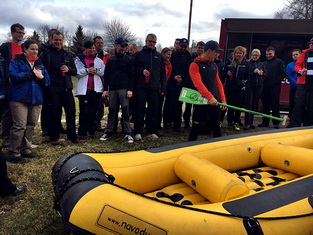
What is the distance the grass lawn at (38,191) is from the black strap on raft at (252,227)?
164cm

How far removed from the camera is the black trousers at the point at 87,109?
A: 5.01 m

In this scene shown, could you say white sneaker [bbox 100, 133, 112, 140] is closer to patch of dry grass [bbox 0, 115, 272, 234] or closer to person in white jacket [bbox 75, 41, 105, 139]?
patch of dry grass [bbox 0, 115, 272, 234]

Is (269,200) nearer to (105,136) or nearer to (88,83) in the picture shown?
(105,136)

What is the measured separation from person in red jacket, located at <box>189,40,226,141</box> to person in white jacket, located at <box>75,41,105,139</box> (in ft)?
6.24

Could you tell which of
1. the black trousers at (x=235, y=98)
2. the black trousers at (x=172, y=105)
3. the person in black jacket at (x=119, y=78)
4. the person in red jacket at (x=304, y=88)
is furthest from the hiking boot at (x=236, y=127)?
the person in black jacket at (x=119, y=78)

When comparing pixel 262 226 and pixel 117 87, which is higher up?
pixel 117 87

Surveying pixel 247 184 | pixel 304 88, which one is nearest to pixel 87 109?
pixel 247 184

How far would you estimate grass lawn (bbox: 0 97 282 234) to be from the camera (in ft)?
8.17

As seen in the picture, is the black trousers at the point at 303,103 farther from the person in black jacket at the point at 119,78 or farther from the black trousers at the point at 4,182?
the black trousers at the point at 4,182

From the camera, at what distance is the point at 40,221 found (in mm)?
2568

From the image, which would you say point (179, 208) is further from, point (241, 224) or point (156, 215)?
point (241, 224)

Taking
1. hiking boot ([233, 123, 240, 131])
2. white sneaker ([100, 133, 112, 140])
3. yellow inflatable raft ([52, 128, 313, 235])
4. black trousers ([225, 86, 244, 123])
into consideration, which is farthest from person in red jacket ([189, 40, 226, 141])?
hiking boot ([233, 123, 240, 131])

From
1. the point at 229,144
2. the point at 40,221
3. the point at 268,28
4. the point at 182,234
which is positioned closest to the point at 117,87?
the point at 229,144

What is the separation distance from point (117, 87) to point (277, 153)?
3.02m
